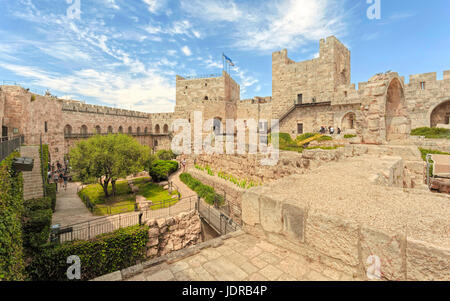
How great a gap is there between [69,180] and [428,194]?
23.5m

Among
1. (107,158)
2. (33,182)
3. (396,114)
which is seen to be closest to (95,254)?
Result: (107,158)

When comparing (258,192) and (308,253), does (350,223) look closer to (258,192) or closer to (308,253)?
(308,253)

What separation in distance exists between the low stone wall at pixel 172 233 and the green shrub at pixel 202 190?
1.39 m

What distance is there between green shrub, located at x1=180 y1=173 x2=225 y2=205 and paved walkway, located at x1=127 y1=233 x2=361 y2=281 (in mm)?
9376

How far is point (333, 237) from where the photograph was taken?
215cm

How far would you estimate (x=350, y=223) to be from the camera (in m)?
2.03

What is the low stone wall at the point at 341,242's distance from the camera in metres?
1.63

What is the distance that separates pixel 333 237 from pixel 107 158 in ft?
46.6

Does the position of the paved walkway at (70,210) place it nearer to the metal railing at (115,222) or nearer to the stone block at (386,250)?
the metal railing at (115,222)

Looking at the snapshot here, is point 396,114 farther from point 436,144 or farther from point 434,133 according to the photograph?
point 434,133

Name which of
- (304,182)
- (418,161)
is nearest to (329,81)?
(418,161)

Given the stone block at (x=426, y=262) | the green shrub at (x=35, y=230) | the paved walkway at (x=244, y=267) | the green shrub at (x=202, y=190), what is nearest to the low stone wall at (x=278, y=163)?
the green shrub at (x=202, y=190)
